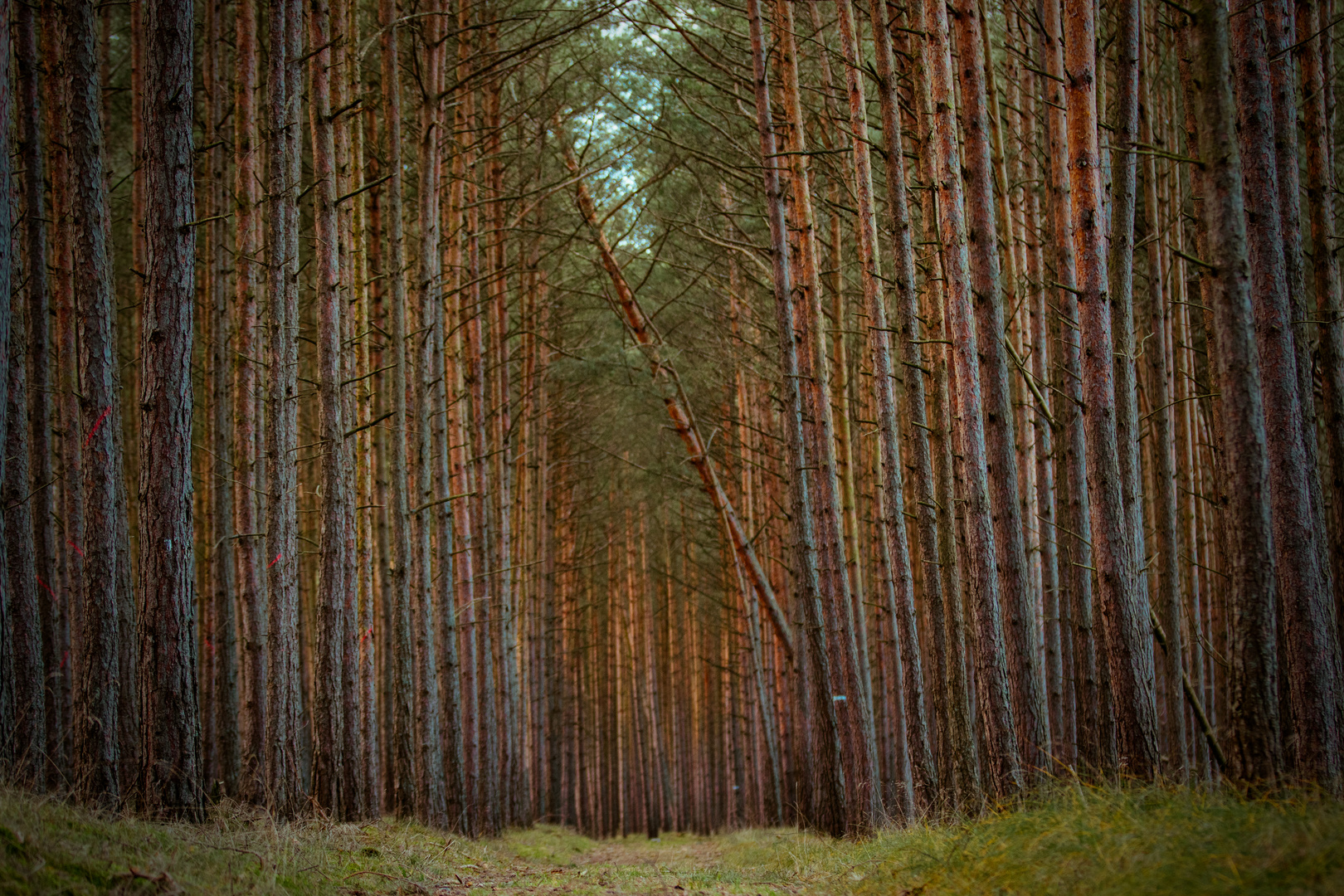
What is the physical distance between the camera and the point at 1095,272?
21.2 feet

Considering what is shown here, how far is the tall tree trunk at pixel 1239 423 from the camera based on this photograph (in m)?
4.71

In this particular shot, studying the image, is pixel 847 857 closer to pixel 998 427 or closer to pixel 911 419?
pixel 998 427

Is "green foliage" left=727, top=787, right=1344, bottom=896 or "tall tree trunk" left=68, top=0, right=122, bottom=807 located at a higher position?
"tall tree trunk" left=68, top=0, right=122, bottom=807

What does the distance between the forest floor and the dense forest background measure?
0.68 metres

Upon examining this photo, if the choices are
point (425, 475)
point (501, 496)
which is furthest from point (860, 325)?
point (425, 475)

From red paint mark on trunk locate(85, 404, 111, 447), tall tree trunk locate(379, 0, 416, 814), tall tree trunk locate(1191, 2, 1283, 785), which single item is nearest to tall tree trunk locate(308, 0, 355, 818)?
tall tree trunk locate(379, 0, 416, 814)

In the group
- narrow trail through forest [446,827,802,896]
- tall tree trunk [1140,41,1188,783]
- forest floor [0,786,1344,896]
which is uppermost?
tall tree trunk [1140,41,1188,783]

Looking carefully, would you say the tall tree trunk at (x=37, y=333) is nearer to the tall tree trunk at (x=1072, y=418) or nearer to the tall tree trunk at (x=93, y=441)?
the tall tree trunk at (x=93, y=441)

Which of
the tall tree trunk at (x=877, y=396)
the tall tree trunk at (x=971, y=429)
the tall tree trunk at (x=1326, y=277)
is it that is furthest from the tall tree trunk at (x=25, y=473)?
the tall tree trunk at (x=1326, y=277)

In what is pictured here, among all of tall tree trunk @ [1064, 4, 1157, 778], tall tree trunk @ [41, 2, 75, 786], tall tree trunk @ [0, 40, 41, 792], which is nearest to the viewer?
tall tree trunk @ [1064, 4, 1157, 778]

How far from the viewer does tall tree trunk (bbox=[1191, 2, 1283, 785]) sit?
4711mm

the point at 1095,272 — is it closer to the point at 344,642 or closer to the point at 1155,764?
the point at 1155,764

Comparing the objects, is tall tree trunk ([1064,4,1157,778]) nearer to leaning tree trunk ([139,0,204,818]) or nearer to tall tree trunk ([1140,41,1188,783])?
tall tree trunk ([1140,41,1188,783])

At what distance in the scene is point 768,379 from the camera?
15.4m
